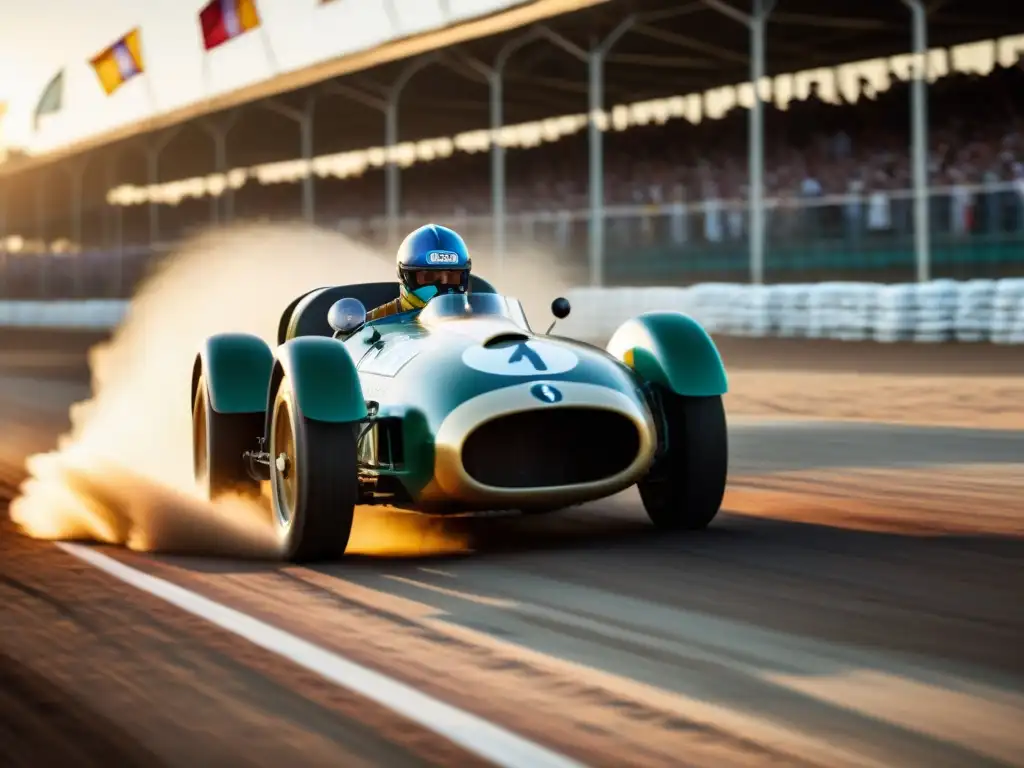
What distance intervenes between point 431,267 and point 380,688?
4.45 m

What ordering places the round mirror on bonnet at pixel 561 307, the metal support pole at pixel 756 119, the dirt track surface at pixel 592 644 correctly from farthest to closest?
the metal support pole at pixel 756 119, the round mirror on bonnet at pixel 561 307, the dirt track surface at pixel 592 644

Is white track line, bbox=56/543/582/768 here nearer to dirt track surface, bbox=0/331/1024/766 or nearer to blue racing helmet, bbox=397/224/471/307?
dirt track surface, bbox=0/331/1024/766

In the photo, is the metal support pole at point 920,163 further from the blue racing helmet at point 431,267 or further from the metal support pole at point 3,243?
the metal support pole at point 3,243

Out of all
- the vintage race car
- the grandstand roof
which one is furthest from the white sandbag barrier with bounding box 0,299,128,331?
the vintage race car

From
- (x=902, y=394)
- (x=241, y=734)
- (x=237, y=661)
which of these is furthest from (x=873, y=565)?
(x=902, y=394)

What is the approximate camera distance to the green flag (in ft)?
204

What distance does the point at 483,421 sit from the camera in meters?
7.58

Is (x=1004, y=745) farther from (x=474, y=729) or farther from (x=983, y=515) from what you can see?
(x=983, y=515)

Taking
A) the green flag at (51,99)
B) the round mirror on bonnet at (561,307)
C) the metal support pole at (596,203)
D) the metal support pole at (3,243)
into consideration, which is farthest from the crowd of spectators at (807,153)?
the metal support pole at (3,243)

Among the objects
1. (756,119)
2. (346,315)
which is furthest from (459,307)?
(756,119)

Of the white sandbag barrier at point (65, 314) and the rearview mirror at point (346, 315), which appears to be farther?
the white sandbag barrier at point (65, 314)

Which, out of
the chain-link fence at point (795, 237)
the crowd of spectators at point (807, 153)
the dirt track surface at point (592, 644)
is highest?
the crowd of spectators at point (807, 153)

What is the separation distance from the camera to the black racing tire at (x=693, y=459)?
326 inches

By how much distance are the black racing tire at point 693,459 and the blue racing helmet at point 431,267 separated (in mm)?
1518
